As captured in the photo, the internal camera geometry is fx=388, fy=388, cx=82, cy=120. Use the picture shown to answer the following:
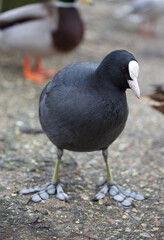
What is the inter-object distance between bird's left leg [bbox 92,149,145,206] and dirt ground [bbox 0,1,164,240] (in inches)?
2.1

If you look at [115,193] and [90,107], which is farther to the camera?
[115,193]

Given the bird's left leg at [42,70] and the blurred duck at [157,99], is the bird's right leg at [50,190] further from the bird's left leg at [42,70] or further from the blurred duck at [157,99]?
the bird's left leg at [42,70]

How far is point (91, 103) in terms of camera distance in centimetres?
280

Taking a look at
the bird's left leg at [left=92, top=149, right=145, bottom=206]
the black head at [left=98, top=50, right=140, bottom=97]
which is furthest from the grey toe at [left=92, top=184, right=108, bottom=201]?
the black head at [left=98, top=50, right=140, bottom=97]

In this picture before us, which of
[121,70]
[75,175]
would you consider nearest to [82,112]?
[121,70]

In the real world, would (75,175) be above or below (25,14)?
below

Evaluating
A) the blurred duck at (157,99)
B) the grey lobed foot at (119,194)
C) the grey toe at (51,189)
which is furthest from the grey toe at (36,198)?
the blurred duck at (157,99)

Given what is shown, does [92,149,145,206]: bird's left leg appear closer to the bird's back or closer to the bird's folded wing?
the bird's back

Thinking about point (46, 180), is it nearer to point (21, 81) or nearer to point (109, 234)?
point (109, 234)

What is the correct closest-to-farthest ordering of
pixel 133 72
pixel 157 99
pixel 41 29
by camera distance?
pixel 133 72 → pixel 157 99 → pixel 41 29

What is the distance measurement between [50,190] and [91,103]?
3.17ft

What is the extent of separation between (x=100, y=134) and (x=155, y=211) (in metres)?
0.88

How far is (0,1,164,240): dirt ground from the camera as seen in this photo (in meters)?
2.91

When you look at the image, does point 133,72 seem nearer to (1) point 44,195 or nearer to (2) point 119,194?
(2) point 119,194
